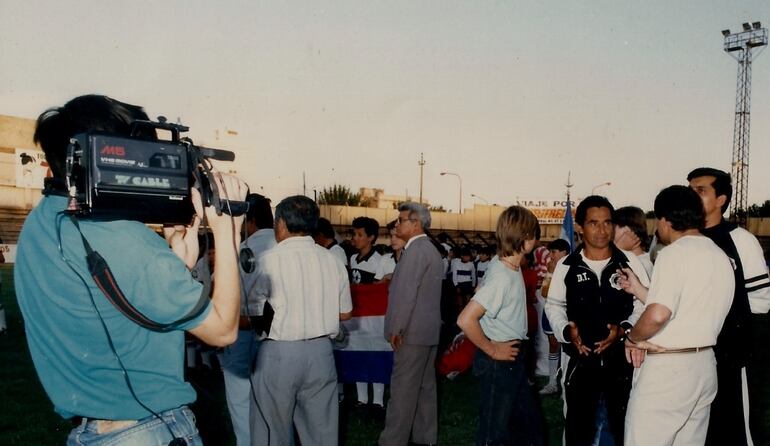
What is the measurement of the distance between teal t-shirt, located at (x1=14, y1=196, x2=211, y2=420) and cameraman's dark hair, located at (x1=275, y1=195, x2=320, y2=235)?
2538 mm

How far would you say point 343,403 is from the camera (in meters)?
7.86

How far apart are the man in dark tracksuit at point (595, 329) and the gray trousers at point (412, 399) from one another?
59.4 inches

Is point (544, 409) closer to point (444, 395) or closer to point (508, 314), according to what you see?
point (444, 395)

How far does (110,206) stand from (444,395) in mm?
6939

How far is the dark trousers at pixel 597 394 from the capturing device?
4520 mm

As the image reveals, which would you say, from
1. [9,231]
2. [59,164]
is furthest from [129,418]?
[9,231]

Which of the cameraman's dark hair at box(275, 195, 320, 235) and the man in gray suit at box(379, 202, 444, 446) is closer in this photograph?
the cameraman's dark hair at box(275, 195, 320, 235)

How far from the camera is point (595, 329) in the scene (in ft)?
15.2

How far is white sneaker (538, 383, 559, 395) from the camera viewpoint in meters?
8.40

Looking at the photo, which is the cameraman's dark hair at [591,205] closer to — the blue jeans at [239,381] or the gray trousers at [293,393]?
the gray trousers at [293,393]

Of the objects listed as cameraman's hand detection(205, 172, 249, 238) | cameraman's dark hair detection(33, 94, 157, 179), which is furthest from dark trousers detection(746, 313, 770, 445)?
cameraman's dark hair detection(33, 94, 157, 179)

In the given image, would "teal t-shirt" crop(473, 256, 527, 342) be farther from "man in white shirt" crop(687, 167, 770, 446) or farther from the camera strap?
the camera strap

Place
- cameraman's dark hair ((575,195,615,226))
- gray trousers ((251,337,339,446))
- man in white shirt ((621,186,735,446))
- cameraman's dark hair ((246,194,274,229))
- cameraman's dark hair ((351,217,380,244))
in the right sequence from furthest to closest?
cameraman's dark hair ((351,217,380,244)) → cameraman's dark hair ((246,194,274,229)) → cameraman's dark hair ((575,195,615,226)) → gray trousers ((251,337,339,446)) → man in white shirt ((621,186,735,446))

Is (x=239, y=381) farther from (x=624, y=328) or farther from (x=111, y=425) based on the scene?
(x=111, y=425)
